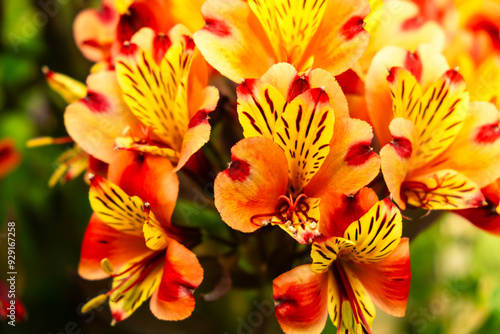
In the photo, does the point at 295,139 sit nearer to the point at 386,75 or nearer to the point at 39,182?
the point at 386,75

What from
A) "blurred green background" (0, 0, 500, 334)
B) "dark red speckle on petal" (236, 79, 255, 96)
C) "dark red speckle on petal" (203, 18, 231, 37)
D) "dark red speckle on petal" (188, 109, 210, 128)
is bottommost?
"blurred green background" (0, 0, 500, 334)

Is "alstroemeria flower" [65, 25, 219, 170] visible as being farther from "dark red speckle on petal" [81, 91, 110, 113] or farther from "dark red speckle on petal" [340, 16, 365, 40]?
"dark red speckle on petal" [340, 16, 365, 40]

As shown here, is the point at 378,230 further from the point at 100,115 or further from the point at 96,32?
the point at 96,32

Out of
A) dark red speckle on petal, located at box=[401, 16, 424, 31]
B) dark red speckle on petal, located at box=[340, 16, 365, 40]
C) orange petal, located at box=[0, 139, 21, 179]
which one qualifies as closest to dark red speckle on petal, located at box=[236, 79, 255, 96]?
dark red speckle on petal, located at box=[340, 16, 365, 40]

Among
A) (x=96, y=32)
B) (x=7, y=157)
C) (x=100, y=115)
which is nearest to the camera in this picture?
(x=100, y=115)

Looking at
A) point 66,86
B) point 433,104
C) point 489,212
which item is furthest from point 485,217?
point 66,86

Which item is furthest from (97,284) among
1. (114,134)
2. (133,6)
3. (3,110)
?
(3,110)

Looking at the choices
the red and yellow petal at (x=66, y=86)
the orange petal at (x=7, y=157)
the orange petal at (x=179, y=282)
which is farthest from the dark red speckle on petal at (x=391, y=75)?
the orange petal at (x=7, y=157)
